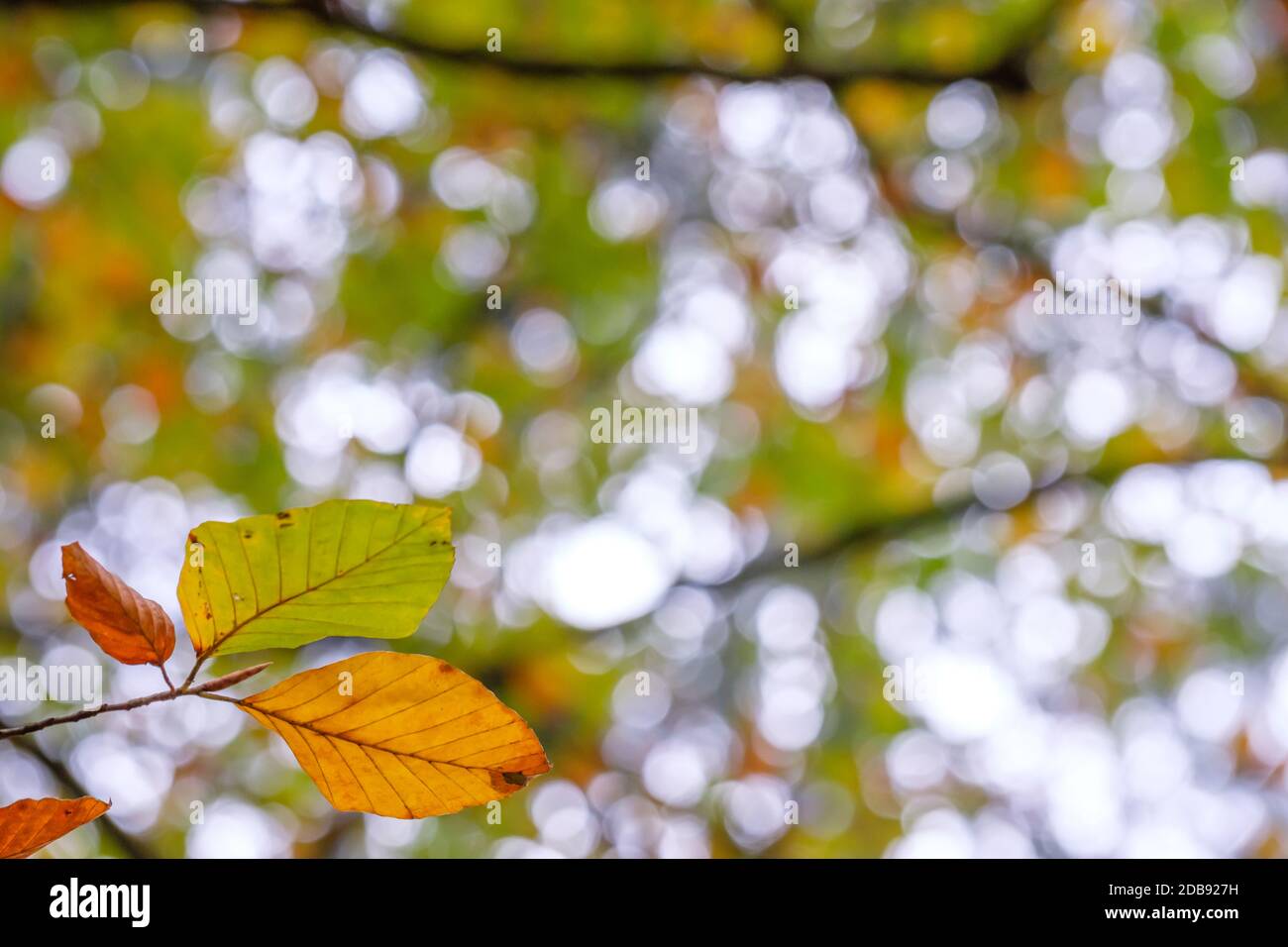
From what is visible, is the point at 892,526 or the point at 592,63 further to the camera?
the point at 892,526

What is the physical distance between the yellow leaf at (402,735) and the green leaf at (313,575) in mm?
16

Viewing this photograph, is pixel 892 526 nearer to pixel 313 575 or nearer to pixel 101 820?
pixel 101 820

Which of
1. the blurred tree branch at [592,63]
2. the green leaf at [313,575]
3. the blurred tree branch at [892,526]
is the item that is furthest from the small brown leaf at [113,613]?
the blurred tree branch at [892,526]

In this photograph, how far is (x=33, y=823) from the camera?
30 centimetres

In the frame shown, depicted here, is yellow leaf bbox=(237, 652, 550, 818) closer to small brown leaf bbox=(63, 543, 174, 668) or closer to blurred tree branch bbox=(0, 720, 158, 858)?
small brown leaf bbox=(63, 543, 174, 668)

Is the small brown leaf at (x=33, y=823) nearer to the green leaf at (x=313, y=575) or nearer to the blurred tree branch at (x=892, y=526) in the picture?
the green leaf at (x=313, y=575)

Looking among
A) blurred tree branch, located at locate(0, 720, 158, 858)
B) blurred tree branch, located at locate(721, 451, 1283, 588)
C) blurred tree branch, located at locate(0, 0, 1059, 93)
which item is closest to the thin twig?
blurred tree branch, located at locate(0, 720, 158, 858)

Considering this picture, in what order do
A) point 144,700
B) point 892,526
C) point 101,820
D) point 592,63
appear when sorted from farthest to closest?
point 892,526
point 592,63
point 101,820
point 144,700

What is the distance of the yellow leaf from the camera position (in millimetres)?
281

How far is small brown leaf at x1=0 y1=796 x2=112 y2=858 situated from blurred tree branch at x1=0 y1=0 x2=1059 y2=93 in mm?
1755

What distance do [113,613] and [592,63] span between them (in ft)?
7.11

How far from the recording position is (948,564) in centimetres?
325

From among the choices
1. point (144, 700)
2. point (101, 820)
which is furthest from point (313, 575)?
point (101, 820)

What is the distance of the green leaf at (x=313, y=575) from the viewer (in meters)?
0.27
